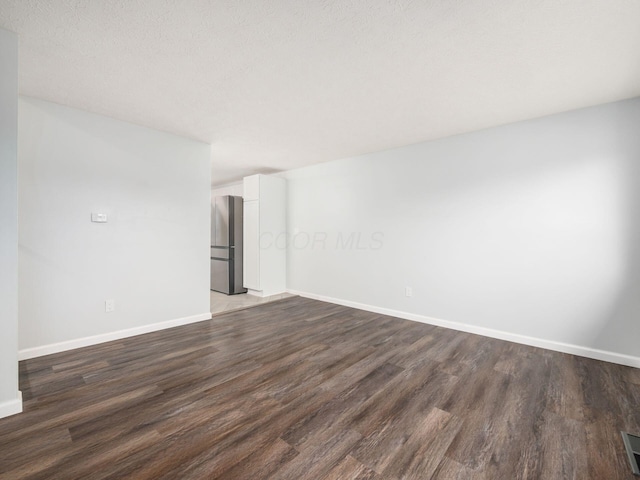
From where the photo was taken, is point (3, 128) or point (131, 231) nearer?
point (3, 128)

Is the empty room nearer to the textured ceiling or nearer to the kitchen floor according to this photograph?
the textured ceiling

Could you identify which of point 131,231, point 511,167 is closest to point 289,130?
point 131,231

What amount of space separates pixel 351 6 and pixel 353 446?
97.1 inches

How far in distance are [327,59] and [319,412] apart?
2.48m

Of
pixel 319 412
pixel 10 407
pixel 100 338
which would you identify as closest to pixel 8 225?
pixel 10 407

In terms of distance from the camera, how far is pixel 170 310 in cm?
350

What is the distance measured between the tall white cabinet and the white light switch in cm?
250

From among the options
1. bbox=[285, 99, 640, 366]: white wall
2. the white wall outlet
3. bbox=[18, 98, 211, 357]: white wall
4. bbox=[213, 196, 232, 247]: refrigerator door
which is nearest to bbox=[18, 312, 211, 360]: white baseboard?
bbox=[18, 98, 211, 357]: white wall

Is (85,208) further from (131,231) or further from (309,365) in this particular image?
(309,365)

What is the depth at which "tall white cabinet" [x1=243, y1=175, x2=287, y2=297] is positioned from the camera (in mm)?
5180

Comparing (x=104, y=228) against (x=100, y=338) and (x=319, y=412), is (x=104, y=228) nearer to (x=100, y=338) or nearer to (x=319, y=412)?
(x=100, y=338)

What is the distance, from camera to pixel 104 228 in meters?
2.98

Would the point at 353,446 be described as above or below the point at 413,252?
below

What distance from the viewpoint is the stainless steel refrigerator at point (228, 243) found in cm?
541
